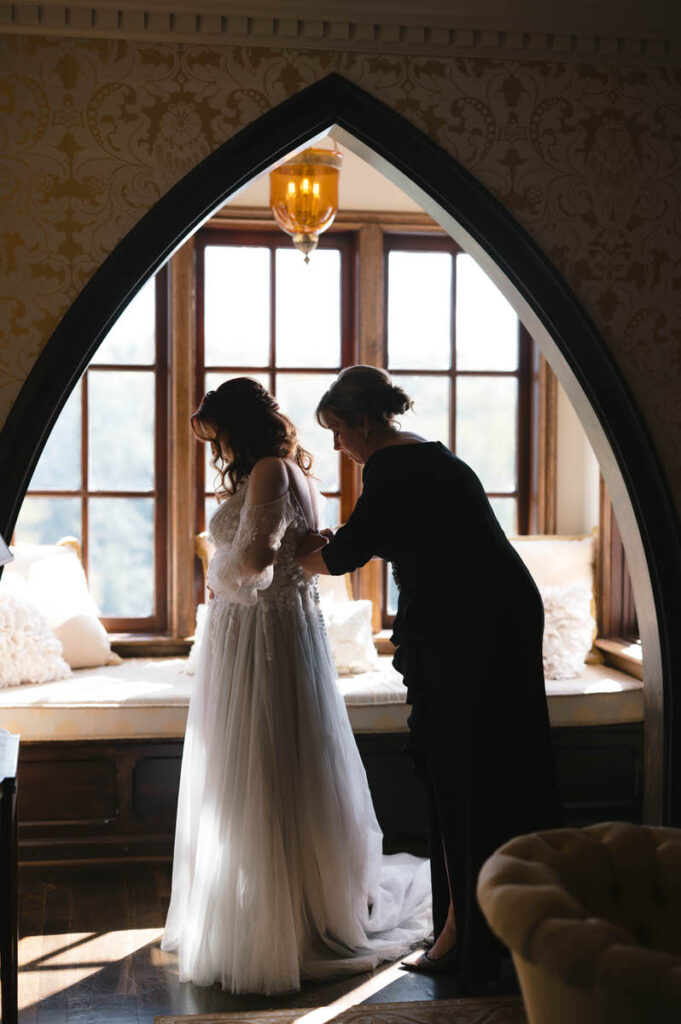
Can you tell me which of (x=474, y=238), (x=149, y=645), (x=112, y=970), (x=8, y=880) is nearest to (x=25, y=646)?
(x=149, y=645)

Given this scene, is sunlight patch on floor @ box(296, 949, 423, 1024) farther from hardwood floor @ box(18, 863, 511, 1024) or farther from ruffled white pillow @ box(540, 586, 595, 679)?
ruffled white pillow @ box(540, 586, 595, 679)

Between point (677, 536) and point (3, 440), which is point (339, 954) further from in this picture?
point (3, 440)

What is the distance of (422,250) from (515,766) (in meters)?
2.82

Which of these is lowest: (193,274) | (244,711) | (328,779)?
(328,779)

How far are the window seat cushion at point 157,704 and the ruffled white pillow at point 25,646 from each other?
0.16 feet

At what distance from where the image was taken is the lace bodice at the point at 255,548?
2863 millimetres

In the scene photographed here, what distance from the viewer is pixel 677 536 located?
275cm

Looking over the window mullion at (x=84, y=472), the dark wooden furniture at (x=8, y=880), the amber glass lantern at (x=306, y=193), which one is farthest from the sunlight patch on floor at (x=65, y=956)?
the amber glass lantern at (x=306, y=193)

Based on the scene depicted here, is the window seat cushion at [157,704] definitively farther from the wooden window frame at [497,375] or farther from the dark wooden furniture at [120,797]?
the wooden window frame at [497,375]

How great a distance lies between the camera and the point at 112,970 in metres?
2.93

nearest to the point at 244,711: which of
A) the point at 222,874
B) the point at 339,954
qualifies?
the point at 222,874

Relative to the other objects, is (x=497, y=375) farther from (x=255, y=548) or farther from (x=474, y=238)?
(x=255, y=548)

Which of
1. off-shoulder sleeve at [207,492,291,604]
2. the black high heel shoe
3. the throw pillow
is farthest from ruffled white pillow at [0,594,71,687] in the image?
the black high heel shoe

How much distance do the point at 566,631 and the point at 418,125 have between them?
2.31m
